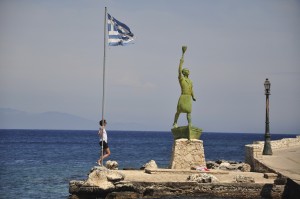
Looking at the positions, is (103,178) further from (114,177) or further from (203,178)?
(203,178)

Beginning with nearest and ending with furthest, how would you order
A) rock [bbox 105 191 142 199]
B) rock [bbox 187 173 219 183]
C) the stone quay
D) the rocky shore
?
rock [bbox 105 191 142 199] → the stone quay → the rocky shore → rock [bbox 187 173 219 183]

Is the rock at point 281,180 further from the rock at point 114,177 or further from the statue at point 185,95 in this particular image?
the statue at point 185,95

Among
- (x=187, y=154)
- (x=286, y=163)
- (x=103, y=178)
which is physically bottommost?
(x=103, y=178)

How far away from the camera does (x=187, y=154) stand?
23594 mm

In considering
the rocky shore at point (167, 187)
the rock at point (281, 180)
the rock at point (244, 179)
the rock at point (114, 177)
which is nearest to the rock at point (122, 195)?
the rocky shore at point (167, 187)

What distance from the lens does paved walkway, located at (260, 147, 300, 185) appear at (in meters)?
20.7

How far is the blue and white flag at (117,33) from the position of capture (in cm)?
2334

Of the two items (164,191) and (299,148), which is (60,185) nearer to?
(164,191)

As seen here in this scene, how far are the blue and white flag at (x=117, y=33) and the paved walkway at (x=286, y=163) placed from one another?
737 cm

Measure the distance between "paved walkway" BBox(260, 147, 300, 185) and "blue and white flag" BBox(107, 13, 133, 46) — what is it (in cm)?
737

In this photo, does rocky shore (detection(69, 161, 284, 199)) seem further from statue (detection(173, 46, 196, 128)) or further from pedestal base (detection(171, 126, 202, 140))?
statue (detection(173, 46, 196, 128))

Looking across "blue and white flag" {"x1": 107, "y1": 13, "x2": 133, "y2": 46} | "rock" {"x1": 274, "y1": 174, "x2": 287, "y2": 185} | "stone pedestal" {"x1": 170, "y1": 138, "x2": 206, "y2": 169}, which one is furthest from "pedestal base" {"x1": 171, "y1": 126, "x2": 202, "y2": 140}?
"rock" {"x1": 274, "y1": 174, "x2": 287, "y2": 185}

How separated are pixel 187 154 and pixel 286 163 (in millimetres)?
4373

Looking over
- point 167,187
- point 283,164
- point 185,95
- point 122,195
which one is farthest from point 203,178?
point 283,164
